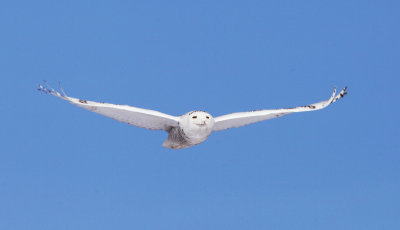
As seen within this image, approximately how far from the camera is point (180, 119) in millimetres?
30297

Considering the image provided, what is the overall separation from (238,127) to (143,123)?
13.6 ft

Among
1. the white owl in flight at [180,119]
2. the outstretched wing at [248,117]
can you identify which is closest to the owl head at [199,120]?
the white owl in flight at [180,119]

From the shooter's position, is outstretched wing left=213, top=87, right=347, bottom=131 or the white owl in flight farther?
outstretched wing left=213, top=87, right=347, bottom=131

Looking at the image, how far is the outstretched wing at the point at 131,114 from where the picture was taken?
29656 millimetres

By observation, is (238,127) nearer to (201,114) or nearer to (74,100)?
(201,114)

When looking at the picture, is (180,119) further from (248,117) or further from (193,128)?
(248,117)

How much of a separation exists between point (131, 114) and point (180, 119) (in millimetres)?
1926

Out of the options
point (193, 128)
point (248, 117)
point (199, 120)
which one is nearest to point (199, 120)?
point (199, 120)

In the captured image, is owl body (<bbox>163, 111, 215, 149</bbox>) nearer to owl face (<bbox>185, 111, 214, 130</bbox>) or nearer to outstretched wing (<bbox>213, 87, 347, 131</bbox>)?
owl face (<bbox>185, 111, 214, 130</bbox>)

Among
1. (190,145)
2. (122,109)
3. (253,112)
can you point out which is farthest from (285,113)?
(122,109)

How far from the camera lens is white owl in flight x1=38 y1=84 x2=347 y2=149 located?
29.6m

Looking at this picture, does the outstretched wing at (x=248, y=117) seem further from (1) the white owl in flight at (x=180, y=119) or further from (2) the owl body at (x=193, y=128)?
(2) the owl body at (x=193, y=128)

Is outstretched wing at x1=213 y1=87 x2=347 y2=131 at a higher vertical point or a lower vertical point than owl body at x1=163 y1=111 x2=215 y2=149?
higher

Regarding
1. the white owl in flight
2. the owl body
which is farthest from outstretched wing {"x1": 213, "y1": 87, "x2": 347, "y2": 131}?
the owl body
